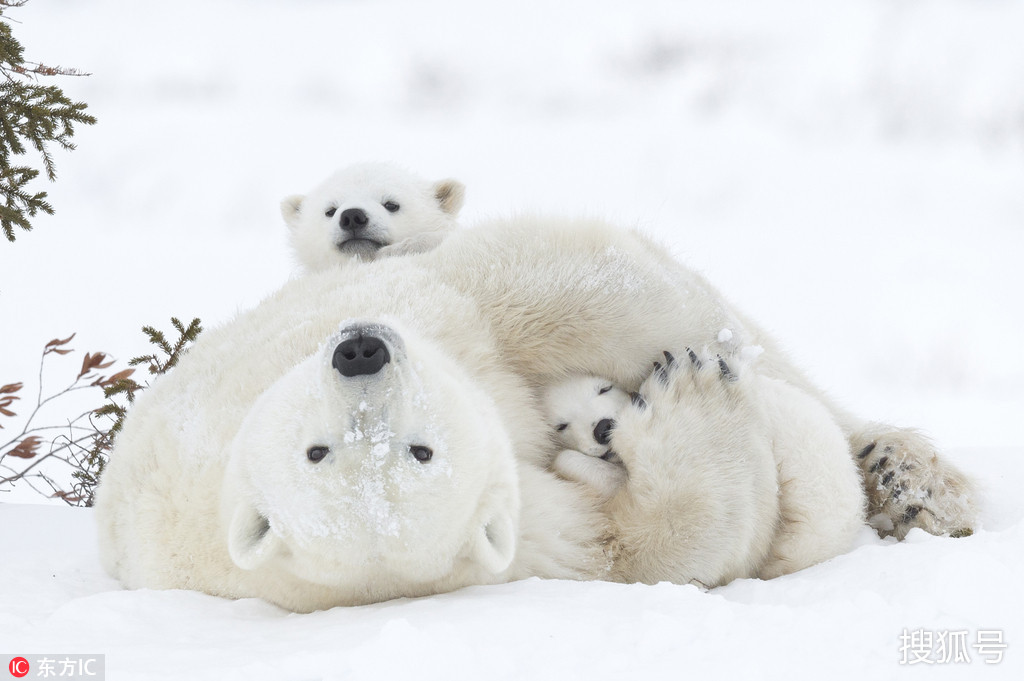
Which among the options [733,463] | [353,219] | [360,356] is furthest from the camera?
[353,219]

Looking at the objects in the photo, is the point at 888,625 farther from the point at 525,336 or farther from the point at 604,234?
the point at 604,234

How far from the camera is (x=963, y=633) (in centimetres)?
175

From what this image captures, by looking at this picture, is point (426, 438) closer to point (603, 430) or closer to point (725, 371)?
point (603, 430)

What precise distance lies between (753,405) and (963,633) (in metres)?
1.14

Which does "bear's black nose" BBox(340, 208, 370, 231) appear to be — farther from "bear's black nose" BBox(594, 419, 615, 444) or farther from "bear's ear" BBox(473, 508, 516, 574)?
"bear's ear" BBox(473, 508, 516, 574)

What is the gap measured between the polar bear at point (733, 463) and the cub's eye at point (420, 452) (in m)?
0.78

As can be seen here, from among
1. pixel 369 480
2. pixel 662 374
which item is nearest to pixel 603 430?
pixel 662 374

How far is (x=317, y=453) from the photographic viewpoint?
2123mm

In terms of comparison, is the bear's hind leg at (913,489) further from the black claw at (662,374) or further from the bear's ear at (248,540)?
the bear's ear at (248,540)

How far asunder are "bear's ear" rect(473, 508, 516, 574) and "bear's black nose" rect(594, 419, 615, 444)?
695 mm

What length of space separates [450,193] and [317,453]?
10.4ft

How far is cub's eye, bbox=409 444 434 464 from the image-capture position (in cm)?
212

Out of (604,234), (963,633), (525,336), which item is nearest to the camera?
(963,633)

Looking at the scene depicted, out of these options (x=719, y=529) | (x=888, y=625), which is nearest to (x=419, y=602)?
(x=719, y=529)
